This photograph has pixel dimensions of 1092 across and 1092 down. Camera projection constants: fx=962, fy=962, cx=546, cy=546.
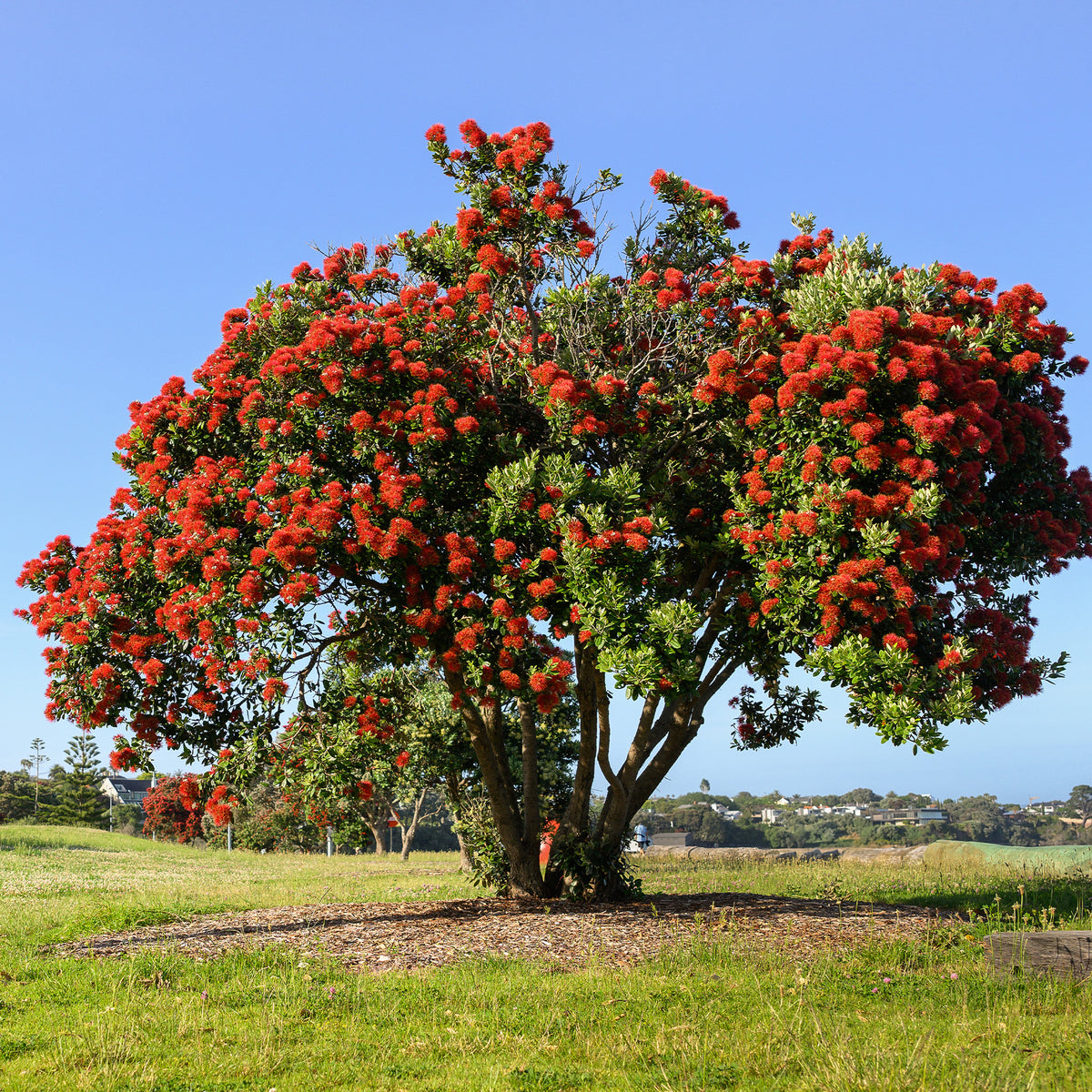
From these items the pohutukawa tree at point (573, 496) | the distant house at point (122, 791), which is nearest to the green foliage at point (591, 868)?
the pohutukawa tree at point (573, 496)

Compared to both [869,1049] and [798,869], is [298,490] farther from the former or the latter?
[798,869]

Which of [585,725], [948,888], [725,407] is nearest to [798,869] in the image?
[948,888]

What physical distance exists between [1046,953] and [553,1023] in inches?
180

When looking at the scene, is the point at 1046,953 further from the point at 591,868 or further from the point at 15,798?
the point at 15,798

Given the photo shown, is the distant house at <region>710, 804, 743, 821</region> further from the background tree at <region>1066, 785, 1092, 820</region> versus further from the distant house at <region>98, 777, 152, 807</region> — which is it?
the distant house at <region>98, 777, 152, 807</region>

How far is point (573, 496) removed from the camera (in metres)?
10.9

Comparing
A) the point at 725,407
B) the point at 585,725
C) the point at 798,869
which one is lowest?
the point at 798,869

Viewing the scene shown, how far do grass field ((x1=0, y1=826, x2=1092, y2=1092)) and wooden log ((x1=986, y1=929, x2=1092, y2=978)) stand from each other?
191 mm

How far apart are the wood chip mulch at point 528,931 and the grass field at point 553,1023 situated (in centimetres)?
49

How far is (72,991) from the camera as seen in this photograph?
8727mm

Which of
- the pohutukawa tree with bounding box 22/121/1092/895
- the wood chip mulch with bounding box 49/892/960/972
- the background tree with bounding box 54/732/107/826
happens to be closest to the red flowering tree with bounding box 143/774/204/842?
the background tree with bounding box 54/732/107/826

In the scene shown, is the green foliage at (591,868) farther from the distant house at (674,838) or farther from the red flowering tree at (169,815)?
the red flowering tree at (169,815)

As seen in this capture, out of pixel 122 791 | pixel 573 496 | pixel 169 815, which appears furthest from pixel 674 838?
pixel 122 791

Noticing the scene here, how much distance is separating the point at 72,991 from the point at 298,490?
5316 mm
